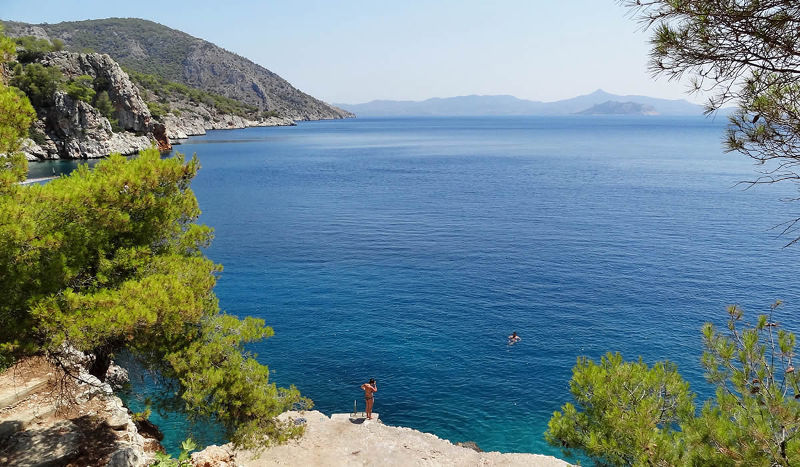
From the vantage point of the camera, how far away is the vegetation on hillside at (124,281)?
10.4 meters

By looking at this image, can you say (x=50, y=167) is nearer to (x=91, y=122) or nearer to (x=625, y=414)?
(x=91, y=122)

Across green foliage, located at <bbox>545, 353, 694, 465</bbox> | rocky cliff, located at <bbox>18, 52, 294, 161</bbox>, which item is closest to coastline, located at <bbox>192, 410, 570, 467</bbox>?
green foliage, located at <bbox>545, 353, 694, 465</bbox>

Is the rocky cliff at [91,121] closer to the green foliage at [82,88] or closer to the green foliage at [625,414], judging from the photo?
the green foliage at [82,88]

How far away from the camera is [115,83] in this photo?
115 metres

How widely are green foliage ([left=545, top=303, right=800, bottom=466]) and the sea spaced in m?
5.79

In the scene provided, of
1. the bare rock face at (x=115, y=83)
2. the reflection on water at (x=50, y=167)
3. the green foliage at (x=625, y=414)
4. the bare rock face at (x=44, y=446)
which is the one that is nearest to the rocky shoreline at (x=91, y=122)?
the bare rock face at (x=115, y=83)

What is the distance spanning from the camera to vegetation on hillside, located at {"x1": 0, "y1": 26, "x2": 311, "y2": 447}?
10.4m

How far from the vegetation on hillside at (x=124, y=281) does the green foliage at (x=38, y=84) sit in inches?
4036

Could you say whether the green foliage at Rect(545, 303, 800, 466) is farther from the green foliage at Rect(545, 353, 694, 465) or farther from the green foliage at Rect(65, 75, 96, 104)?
the green foliage at Rect(65, 75, 96, 104)

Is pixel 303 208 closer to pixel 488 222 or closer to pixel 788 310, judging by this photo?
pixel 488 222

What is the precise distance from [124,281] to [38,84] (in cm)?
10829

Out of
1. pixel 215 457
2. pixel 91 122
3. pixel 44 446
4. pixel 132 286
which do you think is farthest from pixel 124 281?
pixel 91 122

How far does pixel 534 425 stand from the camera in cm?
2136

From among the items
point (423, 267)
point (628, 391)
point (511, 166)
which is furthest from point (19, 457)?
point (511, 166)
